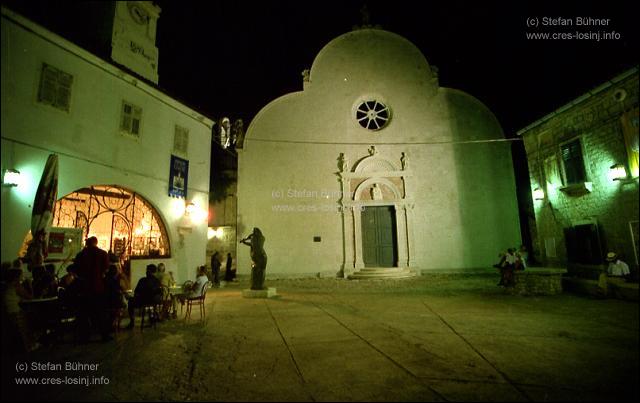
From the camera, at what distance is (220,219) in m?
15.9

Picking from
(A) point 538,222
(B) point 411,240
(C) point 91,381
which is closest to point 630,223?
(A) point 538,222

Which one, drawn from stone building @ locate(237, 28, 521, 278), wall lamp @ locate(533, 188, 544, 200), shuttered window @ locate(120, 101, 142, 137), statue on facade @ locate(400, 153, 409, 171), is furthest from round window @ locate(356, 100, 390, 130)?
shuttered window @ locate(120, 101, 142, 137)

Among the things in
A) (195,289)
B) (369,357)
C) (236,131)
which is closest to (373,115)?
(236,131)

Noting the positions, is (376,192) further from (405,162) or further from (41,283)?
(41,283)

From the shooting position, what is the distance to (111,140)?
8.29 m

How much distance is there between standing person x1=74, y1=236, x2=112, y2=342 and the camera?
5.18 metres

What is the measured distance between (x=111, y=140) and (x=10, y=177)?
2.98 m

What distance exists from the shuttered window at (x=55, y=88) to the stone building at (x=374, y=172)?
7.42 metres

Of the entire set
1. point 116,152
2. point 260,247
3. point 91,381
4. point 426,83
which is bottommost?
point 91,381

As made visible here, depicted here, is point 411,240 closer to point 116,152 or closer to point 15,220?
point 116,152

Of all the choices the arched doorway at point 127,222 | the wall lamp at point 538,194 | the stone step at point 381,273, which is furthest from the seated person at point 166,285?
the wall lamp at point 538,194

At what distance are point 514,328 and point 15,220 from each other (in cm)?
880

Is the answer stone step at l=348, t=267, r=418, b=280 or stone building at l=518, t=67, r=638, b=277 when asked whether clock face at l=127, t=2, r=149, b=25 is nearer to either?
stone building at l=518, t=67, r=638, b=277

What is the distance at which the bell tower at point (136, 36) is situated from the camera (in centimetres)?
372
